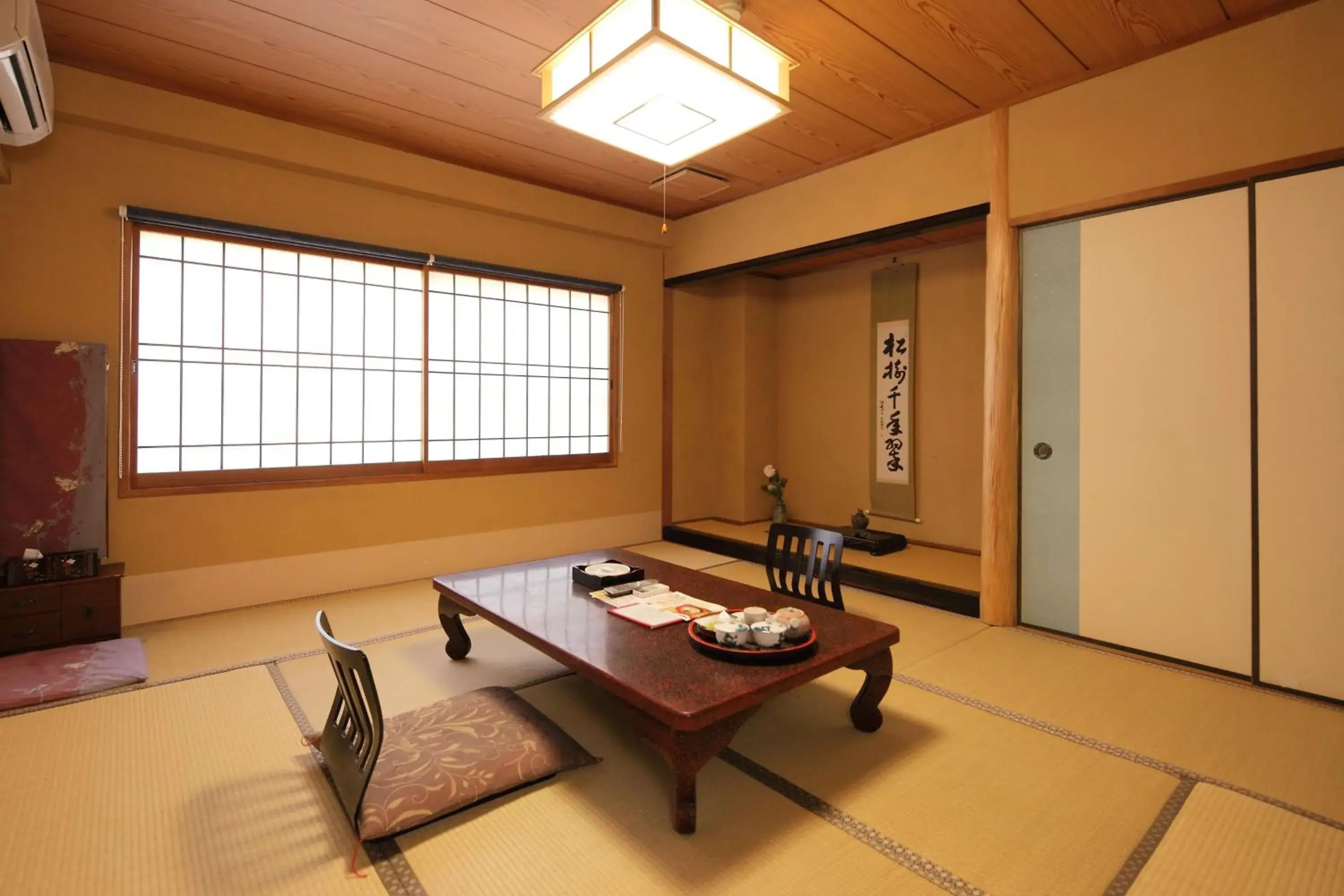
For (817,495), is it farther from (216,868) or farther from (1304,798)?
(216,868)

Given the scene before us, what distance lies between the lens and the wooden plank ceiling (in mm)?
2566

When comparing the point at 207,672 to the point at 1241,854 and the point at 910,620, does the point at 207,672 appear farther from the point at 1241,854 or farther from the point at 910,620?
the point at 1241,854

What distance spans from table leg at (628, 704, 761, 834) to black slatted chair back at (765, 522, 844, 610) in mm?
1094

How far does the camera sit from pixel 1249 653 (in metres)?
2.64

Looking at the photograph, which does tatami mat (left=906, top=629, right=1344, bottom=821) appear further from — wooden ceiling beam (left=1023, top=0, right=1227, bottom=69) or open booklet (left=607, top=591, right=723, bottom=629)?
wooden ceiling beam (left=1023, top=0, right=1227, bottom=69)

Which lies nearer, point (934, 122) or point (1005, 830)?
point (1005, 830)

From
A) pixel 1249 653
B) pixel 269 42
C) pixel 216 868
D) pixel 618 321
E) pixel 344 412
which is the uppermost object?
pixel 269 42

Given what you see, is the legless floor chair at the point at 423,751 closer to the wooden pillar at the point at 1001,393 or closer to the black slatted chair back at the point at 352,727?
the black slatted chair back at the point at 352,727

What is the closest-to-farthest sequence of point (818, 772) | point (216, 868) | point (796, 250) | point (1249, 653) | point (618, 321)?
point (216, 868), point (818, 772), point (1249, 653), point (796, 250), point (618, 321)

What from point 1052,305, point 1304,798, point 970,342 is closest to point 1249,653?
point 1304,798

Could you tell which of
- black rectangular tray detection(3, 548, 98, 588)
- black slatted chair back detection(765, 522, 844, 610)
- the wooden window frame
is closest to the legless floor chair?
black slatted chair back detection(765, 522, 844, 610)

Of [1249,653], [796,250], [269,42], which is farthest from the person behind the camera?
[796,250]

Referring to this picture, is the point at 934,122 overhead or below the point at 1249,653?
overhead

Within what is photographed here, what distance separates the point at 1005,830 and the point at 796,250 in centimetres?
356
